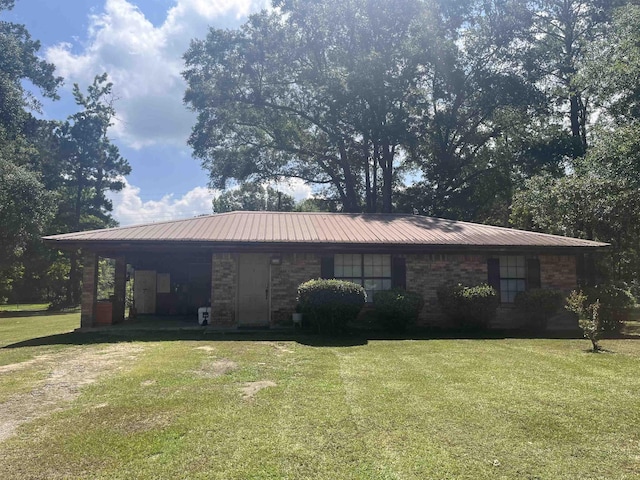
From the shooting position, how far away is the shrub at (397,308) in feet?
38.7

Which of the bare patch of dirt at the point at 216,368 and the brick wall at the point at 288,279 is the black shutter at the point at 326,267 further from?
the bare patch of dirt at the point at 216,368

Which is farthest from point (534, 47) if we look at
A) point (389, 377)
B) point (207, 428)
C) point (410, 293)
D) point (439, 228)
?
point (207, 428)

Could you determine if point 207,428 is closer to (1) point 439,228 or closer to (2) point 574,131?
(1) point 439,228

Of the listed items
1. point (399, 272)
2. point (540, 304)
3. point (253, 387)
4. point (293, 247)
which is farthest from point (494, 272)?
point (253, 387)

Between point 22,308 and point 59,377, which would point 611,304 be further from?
point 22,308

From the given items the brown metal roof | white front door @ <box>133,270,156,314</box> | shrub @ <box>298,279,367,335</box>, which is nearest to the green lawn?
shrub @ <box>298,279,367,335</box>

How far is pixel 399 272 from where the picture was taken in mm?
13273

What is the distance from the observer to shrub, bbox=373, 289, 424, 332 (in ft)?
38.7

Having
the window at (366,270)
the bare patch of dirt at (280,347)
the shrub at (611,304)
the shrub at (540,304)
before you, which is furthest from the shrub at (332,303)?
the shrub at (611,304)

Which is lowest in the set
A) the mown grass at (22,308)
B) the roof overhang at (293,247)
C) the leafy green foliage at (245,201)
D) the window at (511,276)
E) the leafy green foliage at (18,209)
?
the mown grass at (22,308)

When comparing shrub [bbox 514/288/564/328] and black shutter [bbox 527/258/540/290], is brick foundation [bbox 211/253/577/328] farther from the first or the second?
shrub [bbox 514/288/564/328]

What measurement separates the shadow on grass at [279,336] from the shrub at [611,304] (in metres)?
0.63

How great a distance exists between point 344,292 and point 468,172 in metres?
22.1

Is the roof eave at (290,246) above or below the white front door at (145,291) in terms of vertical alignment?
above
